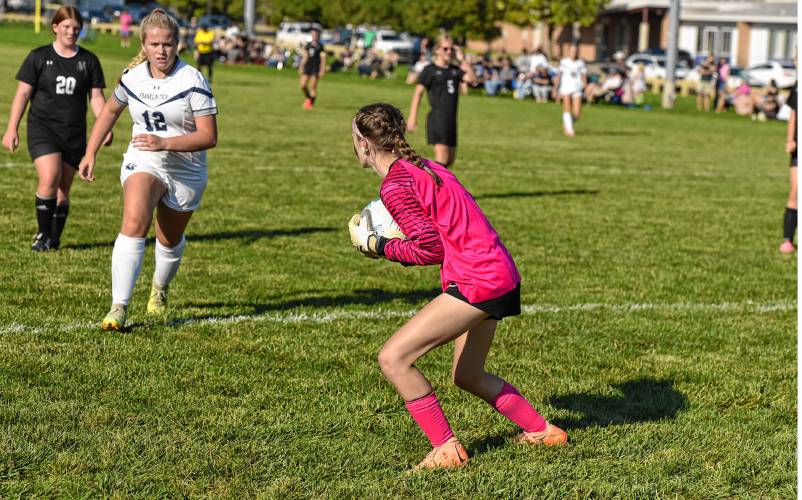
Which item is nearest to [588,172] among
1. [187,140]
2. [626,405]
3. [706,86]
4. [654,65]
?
[187,140]

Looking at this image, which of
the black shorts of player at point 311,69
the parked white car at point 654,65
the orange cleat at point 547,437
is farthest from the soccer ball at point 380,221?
the parked white car at point 654,65

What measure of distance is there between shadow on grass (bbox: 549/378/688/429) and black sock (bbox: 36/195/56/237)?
5635mm

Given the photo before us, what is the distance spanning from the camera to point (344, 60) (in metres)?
60.5

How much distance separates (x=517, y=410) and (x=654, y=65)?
211 ft

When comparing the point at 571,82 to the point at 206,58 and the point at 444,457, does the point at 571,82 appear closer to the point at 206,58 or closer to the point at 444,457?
the point at 206,58

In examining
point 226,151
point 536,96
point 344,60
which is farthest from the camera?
point 344,60

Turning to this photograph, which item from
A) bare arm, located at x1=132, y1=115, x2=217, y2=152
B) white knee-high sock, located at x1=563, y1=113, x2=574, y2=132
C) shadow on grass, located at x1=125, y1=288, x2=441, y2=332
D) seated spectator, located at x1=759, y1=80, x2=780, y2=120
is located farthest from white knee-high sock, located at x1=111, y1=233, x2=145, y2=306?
seated spectator, located at x1=759, y1=80, x2=780, y2=120

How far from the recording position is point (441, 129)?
15086 mm

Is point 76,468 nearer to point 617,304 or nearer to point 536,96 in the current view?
point 617,304

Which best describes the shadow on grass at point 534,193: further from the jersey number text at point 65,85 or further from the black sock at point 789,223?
the jersey number text at point 65,85

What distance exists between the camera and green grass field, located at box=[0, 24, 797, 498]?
18.0 ft

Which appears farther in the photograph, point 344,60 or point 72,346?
point 344,60

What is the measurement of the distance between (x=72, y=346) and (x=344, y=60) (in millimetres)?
54034

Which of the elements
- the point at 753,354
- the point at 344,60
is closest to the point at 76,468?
the point at 753,354
